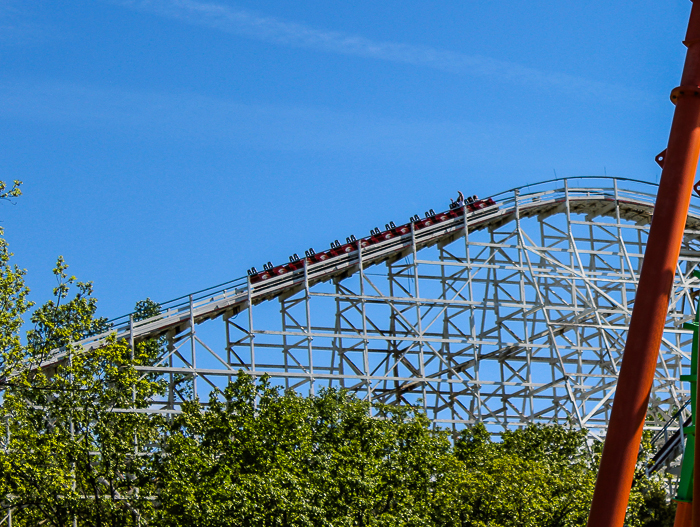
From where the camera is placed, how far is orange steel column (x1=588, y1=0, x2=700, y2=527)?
7457 millimetres

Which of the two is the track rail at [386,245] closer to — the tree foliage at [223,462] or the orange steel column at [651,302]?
the tree foliage at [223,462]

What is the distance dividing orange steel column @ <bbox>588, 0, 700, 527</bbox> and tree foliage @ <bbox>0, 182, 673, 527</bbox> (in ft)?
56.0

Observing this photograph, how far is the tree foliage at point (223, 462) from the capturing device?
24.2 metres

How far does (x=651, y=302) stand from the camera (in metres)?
7.70

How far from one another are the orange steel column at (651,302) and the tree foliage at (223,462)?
1708 centimetres

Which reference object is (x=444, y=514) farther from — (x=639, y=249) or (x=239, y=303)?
(x=639, y=249)

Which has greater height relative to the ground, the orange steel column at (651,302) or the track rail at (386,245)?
the track rail at (386,245)

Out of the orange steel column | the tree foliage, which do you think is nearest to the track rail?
the tree foliage

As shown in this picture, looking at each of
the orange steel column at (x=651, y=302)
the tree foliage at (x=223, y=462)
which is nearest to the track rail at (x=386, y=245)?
the tree foliage at (x=223, y=462)

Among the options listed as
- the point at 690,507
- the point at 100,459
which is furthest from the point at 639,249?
the point at 690,507

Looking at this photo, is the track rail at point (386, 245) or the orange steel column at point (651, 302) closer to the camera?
the orange steel column at point (651, 302)

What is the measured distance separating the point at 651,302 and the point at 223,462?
19.8 m

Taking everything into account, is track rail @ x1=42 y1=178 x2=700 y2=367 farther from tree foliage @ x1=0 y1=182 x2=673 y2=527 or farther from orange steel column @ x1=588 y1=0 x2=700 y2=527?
orange steel column @ x1=588 y1=0 x2=700 y2=527

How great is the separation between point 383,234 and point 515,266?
203 inches
